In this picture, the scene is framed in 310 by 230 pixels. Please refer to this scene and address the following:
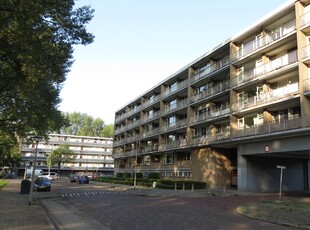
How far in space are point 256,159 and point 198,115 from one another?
35.8 feet

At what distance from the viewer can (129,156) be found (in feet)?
231

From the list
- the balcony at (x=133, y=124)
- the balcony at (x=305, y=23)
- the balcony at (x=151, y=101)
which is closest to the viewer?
the balcony at (x=305, y=23)

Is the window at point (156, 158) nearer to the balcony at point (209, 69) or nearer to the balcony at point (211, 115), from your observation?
the balcony at point (211, 115)

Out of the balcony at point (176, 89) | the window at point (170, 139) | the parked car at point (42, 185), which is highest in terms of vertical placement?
the balcony at point (176, 89)

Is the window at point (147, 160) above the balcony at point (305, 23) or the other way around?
the other way around

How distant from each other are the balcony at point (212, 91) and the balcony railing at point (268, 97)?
132 inches

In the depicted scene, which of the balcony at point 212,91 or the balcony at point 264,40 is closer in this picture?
the balcony at point 264,40

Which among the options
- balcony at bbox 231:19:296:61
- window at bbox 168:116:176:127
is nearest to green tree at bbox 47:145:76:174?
window at bbox 168:116:176:127

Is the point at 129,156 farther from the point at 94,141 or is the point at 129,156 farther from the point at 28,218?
the point at 28,218

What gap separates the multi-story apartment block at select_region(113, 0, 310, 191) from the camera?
90.9 feet

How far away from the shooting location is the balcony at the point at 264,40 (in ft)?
98.2

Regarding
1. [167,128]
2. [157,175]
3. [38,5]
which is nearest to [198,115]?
[167,128]

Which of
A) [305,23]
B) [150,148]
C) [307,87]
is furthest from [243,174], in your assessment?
[150,148]

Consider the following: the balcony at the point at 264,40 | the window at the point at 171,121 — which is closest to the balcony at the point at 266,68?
the balcony at the point at 264,40
